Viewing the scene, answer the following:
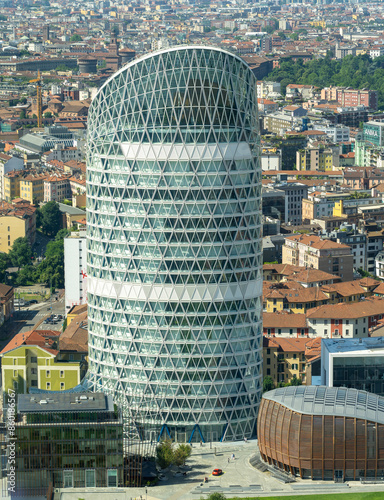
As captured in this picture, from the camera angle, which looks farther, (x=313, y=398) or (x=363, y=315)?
(x=363, y=315)

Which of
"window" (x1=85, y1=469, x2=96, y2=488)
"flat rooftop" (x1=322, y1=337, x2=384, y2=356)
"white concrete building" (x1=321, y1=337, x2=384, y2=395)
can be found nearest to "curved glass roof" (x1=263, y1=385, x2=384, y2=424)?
"white concrete building" (x1=321, y1=337, x2=384, y2=395)

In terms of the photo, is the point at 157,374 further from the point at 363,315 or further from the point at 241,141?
the point at 363,315

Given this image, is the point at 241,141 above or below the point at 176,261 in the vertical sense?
above

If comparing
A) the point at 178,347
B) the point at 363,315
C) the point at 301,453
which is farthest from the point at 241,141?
the point at 363,315

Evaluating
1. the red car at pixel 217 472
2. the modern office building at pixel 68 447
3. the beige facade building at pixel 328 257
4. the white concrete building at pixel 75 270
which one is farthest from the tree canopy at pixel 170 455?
the beige facade building at pixel 328 257

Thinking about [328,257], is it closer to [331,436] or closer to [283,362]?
[283,362]
